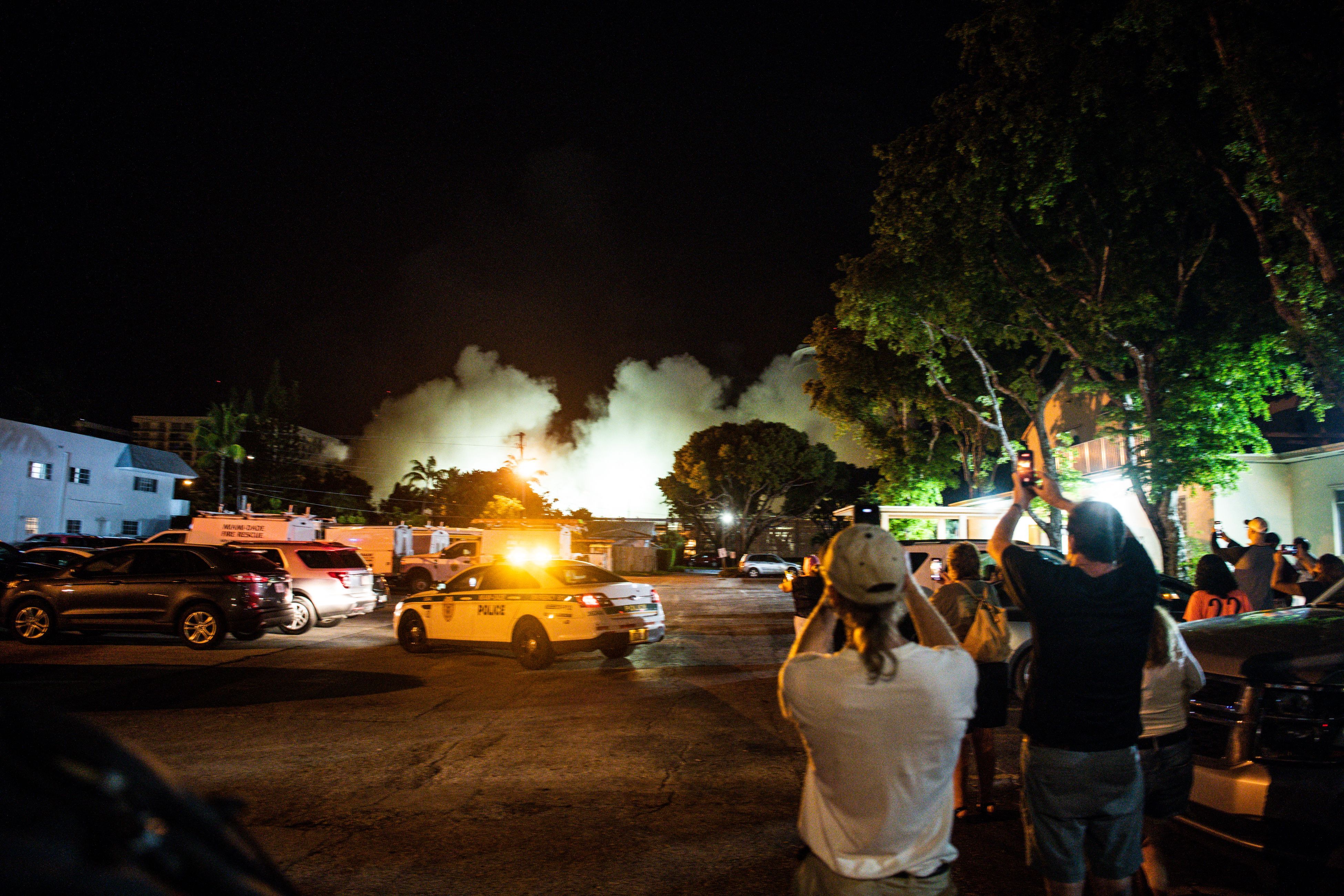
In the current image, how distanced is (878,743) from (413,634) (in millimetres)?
12135

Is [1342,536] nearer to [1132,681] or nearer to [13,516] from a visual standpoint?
[1132,681]

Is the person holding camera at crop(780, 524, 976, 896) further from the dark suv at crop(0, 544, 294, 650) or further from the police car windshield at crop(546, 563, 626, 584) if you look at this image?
the dark suv at crop(0, 544, 294, 650)

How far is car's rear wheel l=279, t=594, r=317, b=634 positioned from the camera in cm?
1475

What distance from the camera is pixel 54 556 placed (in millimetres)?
20234

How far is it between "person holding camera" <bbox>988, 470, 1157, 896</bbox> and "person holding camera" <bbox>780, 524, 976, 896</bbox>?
1144 mm

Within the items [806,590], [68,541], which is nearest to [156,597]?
[806,590]

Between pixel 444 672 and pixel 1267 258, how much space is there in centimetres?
1404

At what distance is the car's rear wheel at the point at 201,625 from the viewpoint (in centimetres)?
1295

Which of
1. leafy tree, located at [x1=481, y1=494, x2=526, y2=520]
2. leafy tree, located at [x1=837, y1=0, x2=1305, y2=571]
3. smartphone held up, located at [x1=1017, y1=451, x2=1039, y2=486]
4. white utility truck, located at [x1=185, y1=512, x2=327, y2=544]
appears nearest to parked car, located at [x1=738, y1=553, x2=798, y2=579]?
leafy tree, located at [x1=481, y1=494, x2=526, y2=520]

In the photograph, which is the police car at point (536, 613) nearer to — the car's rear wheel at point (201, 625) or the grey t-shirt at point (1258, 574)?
the car's rear wheel at point (201, 625)

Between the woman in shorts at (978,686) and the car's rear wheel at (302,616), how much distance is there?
12.2 m

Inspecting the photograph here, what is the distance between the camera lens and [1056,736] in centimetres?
321

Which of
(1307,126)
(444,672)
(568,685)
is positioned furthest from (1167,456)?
(444,672)

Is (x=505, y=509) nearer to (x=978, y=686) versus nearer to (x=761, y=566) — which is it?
(x=761, y=566)
